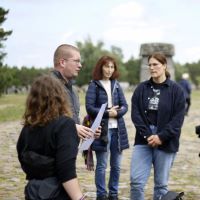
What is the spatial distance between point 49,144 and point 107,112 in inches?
124

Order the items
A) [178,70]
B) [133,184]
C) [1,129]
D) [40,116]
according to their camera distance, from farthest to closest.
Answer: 1. [178,70]
2. [1,129]
3. [133,184]
4. [40,116]

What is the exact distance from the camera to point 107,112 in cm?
674

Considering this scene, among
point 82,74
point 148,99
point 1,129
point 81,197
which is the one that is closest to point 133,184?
point 148,99

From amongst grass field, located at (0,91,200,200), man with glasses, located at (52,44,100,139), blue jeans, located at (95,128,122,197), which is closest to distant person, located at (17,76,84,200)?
man with glasses, located at (52,44,100,139)

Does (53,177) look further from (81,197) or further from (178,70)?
(178,70)

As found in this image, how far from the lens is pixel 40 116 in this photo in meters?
3.67

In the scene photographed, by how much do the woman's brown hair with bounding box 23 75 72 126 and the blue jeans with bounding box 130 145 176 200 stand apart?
225cm

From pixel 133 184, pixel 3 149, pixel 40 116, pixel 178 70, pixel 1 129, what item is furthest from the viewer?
pixel 178 70

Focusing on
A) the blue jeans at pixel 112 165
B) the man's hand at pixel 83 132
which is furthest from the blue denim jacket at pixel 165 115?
the man's hand at pixel 83 132

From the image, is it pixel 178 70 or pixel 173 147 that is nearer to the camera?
pixel 173 147

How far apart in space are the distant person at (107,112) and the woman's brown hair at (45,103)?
3023 millimetres

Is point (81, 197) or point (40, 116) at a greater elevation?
point (40, 116)

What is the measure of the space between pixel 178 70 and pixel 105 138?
358ft

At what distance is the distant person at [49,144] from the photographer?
3.62 metres
